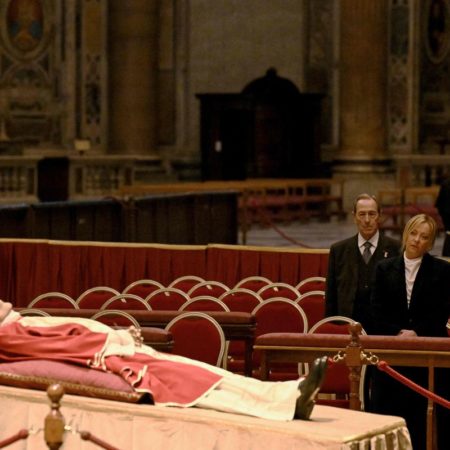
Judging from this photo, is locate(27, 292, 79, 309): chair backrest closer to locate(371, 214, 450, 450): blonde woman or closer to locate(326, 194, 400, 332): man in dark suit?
locate(326, 194, 400, 332): man in dark suit

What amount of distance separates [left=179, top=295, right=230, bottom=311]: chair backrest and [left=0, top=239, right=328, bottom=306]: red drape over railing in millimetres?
4285

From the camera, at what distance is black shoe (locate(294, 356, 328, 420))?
6.29 m

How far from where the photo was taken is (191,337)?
9.62 metres

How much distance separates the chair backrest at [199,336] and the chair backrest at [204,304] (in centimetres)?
148

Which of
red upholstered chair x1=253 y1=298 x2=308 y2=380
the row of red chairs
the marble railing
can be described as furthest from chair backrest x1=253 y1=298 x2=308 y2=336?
the marble railing

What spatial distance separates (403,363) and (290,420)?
1.94 metres

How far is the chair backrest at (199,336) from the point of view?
955 cm

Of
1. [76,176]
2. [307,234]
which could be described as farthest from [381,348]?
[76,176]

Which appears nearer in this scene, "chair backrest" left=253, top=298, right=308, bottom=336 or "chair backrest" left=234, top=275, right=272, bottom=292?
"chair backrest" left=253, top=298, right=308, bottom=336

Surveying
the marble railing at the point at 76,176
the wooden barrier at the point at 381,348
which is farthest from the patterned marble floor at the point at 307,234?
the wooden barrier at the point at 381,348

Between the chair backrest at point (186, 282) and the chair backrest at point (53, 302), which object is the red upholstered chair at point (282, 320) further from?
the chair backrest at point (186, 282)

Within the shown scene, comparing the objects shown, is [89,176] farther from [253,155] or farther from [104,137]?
[253,155]

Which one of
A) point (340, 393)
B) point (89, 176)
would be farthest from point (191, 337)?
point (89, 176)

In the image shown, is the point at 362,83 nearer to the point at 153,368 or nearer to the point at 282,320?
the point at 282,320
